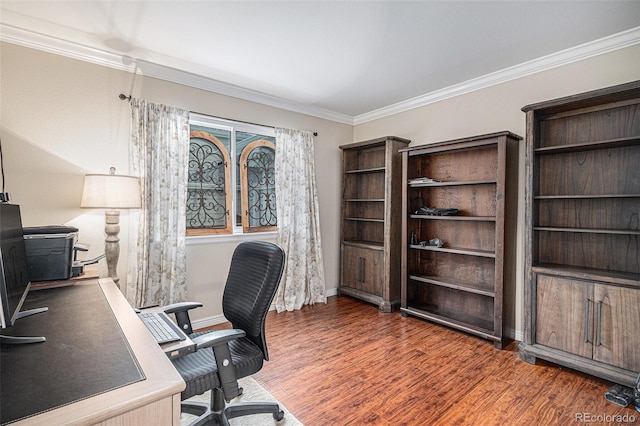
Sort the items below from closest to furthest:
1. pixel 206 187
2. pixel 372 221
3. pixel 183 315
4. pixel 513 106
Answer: pixel 183 315 < pixel 513 106 < pixel 206 187 < pixel 372 221

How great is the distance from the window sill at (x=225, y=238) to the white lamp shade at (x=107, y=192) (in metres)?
0.90

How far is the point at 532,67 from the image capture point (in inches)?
115

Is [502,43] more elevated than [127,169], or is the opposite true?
[502,43]

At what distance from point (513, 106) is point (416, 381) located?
2.71m

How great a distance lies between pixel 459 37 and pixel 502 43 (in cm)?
41

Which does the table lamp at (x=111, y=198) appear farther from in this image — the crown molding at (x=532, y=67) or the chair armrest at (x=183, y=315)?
the crown molding at (x=532, y=67)

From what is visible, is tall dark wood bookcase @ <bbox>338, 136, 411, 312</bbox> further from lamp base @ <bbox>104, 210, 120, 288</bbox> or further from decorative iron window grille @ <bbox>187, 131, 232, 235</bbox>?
lamp base @ <bbox>104, 210, 120, 288</bbox>

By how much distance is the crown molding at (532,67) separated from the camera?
2473mm

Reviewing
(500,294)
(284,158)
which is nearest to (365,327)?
(500,294)

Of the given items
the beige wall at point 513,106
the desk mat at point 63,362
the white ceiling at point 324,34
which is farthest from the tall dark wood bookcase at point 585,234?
the desk mat at point 63,362

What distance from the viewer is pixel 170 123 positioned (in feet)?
9.99

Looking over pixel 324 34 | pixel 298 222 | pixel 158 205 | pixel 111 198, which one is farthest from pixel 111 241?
pixel 324 34

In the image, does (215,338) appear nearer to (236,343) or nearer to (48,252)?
(236,343)

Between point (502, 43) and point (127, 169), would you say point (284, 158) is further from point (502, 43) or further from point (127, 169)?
point (502, 43)
